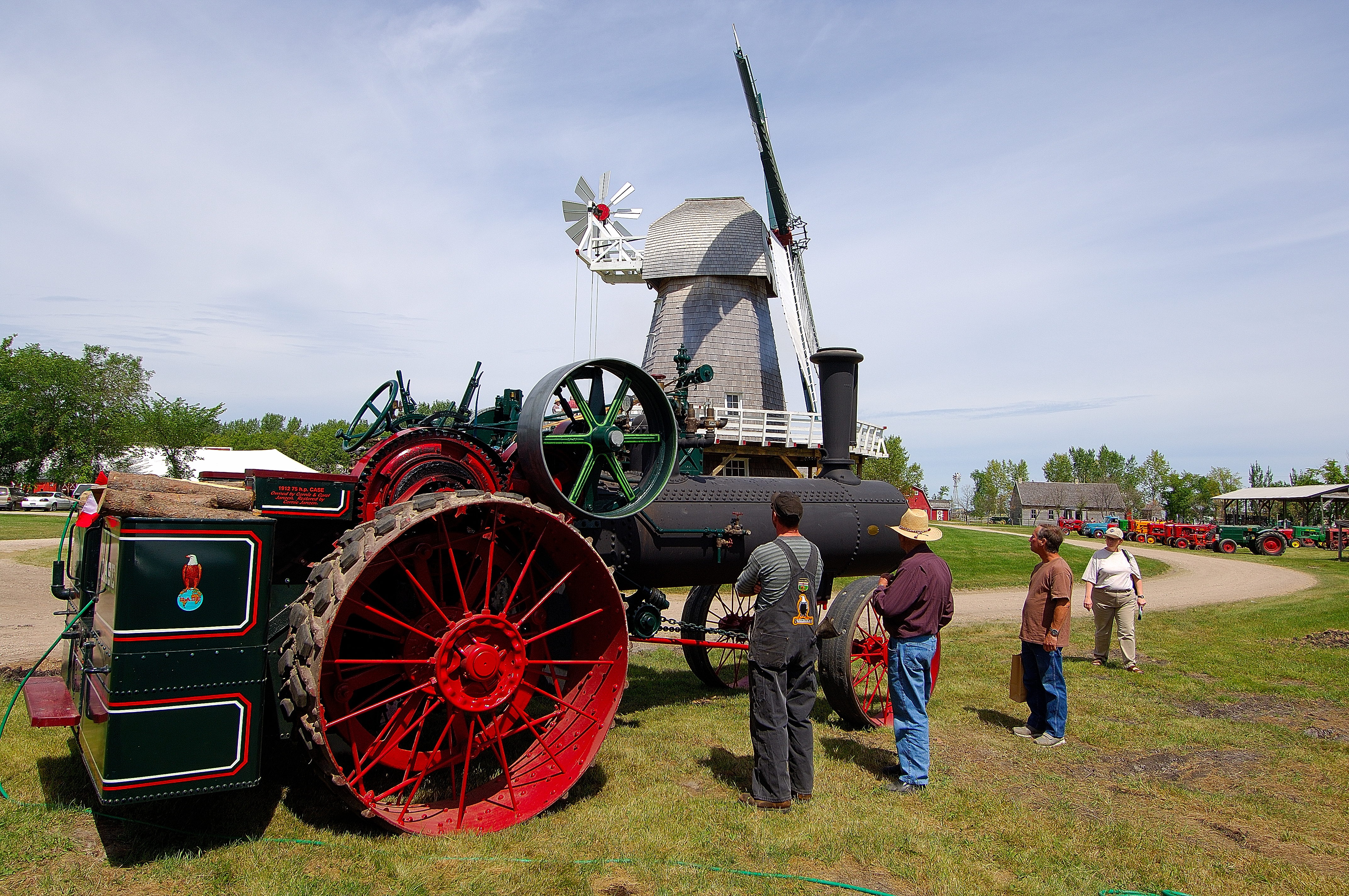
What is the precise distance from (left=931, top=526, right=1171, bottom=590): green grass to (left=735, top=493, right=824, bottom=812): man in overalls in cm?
1075

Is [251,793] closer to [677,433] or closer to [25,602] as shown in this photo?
[677,433]

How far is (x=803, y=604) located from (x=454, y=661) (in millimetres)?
1805

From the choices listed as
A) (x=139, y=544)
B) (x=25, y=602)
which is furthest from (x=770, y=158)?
(x=139, y=544)

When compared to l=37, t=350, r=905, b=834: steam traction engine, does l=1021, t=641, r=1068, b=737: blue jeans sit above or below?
below

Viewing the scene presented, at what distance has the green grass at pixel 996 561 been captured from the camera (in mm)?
17797

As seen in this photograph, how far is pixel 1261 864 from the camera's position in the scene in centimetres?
381

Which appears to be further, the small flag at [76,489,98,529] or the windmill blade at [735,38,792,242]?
the windmill blade at [735,38,792,242]

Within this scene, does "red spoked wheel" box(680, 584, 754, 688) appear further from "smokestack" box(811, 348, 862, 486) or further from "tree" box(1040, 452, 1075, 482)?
"tree" box(1040, 452, 1075, 482)

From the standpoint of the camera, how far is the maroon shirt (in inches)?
192

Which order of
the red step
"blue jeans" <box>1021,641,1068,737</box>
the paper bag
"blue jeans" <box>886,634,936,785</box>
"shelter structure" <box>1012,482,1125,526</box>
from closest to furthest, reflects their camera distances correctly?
1. the red step
2. "blue jeans" <box>886,634,936,785</box>
3. "blue jeans" <box>1021,641,1068,737</box>
4. the paper bag
5. "shelter structure" <box>1012,482,1125,526</box>

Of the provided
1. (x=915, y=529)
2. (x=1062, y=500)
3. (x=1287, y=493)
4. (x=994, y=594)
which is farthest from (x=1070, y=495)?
(x=915, y=529)

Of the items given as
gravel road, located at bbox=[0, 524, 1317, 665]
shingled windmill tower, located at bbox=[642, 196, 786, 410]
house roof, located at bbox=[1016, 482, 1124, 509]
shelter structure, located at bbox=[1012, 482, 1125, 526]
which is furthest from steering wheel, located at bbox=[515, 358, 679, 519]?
house roof, located at bbox=[1016, 482, 1124, 509]

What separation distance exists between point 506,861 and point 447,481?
7.45 ft

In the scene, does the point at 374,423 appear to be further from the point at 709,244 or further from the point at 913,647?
the point at 709,244
